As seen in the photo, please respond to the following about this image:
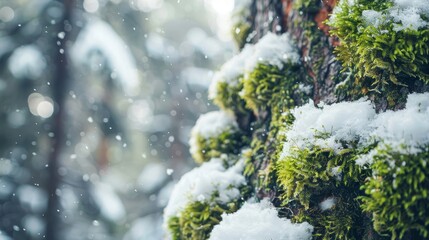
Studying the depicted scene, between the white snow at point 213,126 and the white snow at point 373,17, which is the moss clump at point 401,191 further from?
the white snow at point 213,126

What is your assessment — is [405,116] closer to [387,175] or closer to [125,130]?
[387,175]

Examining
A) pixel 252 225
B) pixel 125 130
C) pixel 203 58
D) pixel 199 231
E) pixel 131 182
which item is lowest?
pixel 252 225

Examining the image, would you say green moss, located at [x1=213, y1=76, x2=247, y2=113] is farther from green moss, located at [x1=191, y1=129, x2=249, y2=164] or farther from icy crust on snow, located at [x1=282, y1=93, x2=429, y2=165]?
icy crust on snow, located at [x1=282, y1=93, x2=429, y2=165]

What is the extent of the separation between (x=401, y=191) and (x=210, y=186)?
84 cm

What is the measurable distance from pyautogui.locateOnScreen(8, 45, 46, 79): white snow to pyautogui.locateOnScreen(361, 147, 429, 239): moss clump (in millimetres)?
6094

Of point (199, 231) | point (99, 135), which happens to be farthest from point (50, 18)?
point (199, 231)

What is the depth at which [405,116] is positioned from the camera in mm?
981

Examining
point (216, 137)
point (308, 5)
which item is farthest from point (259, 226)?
point (308, 5)

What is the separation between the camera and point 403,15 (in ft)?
3.56

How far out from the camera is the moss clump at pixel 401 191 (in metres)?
0.88

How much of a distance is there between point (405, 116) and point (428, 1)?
38 cm

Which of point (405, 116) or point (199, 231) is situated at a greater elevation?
point (199, 231)

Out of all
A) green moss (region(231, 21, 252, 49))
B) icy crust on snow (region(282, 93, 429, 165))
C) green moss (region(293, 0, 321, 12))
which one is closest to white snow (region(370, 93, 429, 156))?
icy crust on snow (region(282, 93, 429, 165))

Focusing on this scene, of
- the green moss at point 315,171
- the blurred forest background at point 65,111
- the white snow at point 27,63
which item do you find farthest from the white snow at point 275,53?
A: the white snow at point 27,63
